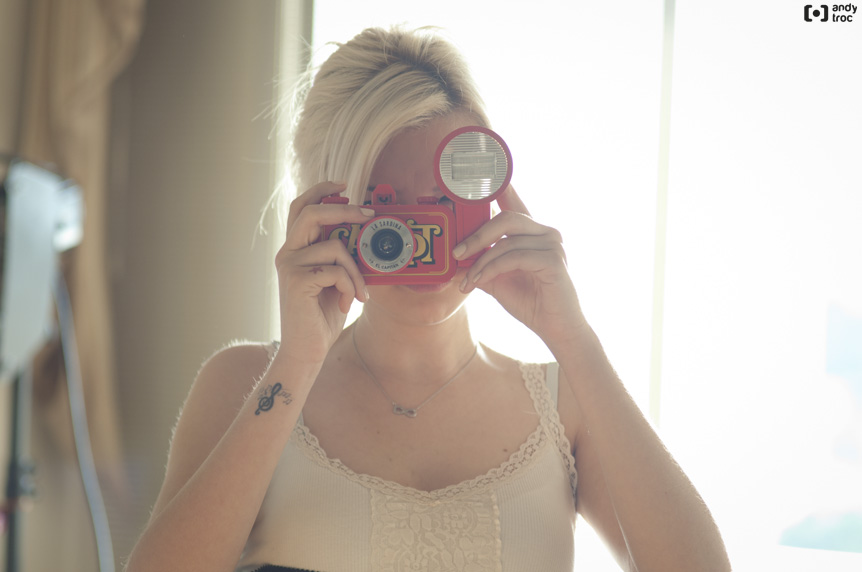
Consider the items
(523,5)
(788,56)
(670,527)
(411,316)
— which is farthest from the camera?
(523,5)

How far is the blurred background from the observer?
151 centimetres

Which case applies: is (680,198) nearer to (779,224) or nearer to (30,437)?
(779,224)

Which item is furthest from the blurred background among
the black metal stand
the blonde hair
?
the blonde hair

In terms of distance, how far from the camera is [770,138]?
1.53 metres

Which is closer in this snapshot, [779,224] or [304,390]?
[304,390]

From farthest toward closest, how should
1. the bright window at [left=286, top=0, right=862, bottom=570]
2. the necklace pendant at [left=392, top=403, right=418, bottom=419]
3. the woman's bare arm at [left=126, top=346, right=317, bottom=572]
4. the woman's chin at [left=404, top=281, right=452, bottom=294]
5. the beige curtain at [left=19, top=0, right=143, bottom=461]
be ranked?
the beige curtain at [left=19, top=0, right=143, bottom=461]
the bright window at [left=286, top=0, right=862, bottom=570]
the necklace pendant at [left=392, top=403, right=418, bottom=419]
the woman's chin at [left=404, top=281, right=452, bottom=294]
the woman's bare arm at [left=126, top=346, right=317, bottom=572]

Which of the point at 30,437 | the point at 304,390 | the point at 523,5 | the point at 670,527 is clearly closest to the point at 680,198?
the point at 523,5

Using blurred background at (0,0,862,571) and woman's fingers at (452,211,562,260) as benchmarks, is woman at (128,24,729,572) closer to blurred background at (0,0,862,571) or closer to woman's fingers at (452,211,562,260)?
woman's fingers at (452,211,562,260)

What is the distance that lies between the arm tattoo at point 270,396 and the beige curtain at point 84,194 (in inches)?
45.1

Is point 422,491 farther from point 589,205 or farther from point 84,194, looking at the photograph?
point 84,194

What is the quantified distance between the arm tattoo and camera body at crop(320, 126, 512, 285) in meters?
0.16

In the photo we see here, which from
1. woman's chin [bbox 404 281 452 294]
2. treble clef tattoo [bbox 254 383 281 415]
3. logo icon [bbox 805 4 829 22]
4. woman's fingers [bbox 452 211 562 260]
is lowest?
treble clef tattoo [bbox 254 383 281 415]

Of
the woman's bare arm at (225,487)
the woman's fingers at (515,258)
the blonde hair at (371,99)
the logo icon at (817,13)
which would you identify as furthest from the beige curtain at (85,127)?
the logo icon at (817,13)

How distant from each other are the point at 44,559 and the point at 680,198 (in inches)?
72.2
